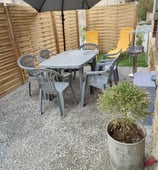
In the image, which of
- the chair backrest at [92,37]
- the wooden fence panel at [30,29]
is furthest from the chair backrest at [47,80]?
the chair backrest at [92,37]

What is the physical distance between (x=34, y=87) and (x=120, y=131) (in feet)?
9.20

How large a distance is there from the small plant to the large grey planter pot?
0.07m

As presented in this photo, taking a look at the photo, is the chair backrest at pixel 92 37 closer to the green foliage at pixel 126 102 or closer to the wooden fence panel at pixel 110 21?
the wooden fence panel at pixel 110 21

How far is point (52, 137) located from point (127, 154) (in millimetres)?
1126

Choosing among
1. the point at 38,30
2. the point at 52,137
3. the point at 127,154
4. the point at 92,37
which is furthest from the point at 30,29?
the point at 127,154

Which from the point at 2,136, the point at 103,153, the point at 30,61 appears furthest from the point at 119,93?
the point at 30,61

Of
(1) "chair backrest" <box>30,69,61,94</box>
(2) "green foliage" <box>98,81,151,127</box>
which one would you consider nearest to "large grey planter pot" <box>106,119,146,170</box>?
(2) "green foliage" <box>98,81,151,127</box>

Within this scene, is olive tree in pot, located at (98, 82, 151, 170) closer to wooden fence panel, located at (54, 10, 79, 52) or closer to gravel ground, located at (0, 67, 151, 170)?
gravel ground, located at (0, 67, 151, 170)

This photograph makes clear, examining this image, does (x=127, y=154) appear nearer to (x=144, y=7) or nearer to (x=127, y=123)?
(x=127, y=123)

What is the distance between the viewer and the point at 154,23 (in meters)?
3.47

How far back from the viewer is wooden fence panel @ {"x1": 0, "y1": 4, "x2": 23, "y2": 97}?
136 inches

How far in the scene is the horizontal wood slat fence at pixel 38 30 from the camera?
3570 millimetres

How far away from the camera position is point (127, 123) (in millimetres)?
1497

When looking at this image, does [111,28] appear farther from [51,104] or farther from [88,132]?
[88,132]
